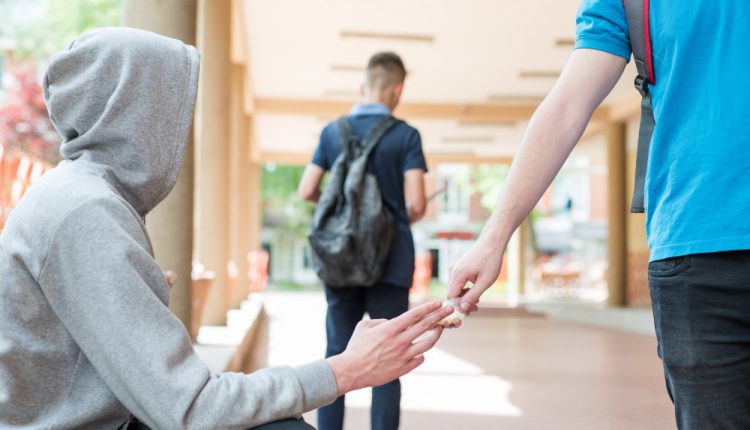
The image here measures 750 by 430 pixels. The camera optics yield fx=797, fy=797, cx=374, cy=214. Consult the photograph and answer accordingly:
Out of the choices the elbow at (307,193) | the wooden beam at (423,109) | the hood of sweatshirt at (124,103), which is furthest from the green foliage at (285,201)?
the hood of sweatshirt at (124,103)

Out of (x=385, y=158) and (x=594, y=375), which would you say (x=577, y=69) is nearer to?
(x=385, y=158)

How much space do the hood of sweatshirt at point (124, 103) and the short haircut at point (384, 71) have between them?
1.98m

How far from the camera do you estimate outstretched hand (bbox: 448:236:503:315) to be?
5.27 ft

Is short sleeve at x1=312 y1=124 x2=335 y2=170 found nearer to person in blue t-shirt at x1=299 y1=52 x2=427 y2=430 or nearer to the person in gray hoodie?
person in blue t-shirt at x1=299 y1=52 x2=427 y2=430

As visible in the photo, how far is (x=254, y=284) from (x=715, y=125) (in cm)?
2071

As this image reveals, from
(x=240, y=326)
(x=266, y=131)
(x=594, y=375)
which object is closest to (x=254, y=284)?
(x=266, y=131)

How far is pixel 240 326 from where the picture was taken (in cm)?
807

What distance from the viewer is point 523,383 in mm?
6027

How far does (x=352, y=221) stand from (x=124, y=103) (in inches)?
73.4

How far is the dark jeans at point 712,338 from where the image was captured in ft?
4.19

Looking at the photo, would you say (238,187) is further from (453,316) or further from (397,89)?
(453,316)

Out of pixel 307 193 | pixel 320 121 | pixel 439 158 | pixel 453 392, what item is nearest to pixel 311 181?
pixel 307 193

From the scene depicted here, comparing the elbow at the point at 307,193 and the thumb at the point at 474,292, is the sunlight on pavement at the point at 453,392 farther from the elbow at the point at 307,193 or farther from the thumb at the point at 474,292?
the thumb at the point at 474,292

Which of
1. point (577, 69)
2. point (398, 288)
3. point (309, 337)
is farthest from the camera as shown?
point (309, 337)
